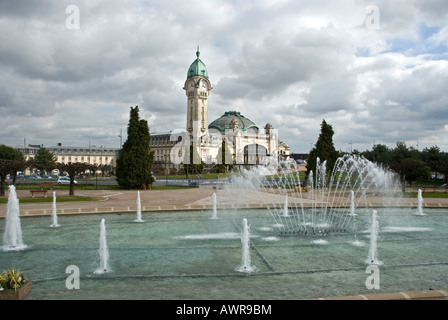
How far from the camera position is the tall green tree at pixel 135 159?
3544 cm

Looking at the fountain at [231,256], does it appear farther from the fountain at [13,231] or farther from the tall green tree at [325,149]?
the tall green tree at [325,149]

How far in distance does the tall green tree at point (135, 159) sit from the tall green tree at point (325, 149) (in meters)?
19.2

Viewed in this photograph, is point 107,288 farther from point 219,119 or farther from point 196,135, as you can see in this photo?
point 219,119

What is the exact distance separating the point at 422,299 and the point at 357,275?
2483 millimetres

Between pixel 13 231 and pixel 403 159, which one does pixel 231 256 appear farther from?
pixel 403 159

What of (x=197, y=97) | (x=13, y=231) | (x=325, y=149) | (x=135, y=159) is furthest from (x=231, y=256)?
(x=197, y=97)

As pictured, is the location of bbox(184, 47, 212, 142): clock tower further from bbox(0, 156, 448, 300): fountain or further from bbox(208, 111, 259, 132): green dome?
bbox(0, 156, 448, 300): fountain

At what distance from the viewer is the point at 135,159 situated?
35656mm

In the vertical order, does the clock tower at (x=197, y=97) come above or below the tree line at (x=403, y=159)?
above

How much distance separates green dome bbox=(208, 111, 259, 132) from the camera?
436 ft

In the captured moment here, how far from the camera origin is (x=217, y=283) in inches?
318

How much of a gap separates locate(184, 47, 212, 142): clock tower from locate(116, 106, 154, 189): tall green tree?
6691 centimetres

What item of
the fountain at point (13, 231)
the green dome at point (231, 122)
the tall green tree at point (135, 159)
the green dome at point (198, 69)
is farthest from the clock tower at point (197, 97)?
the fountain at point (13, 231)

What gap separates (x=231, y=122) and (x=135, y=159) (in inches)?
3736
